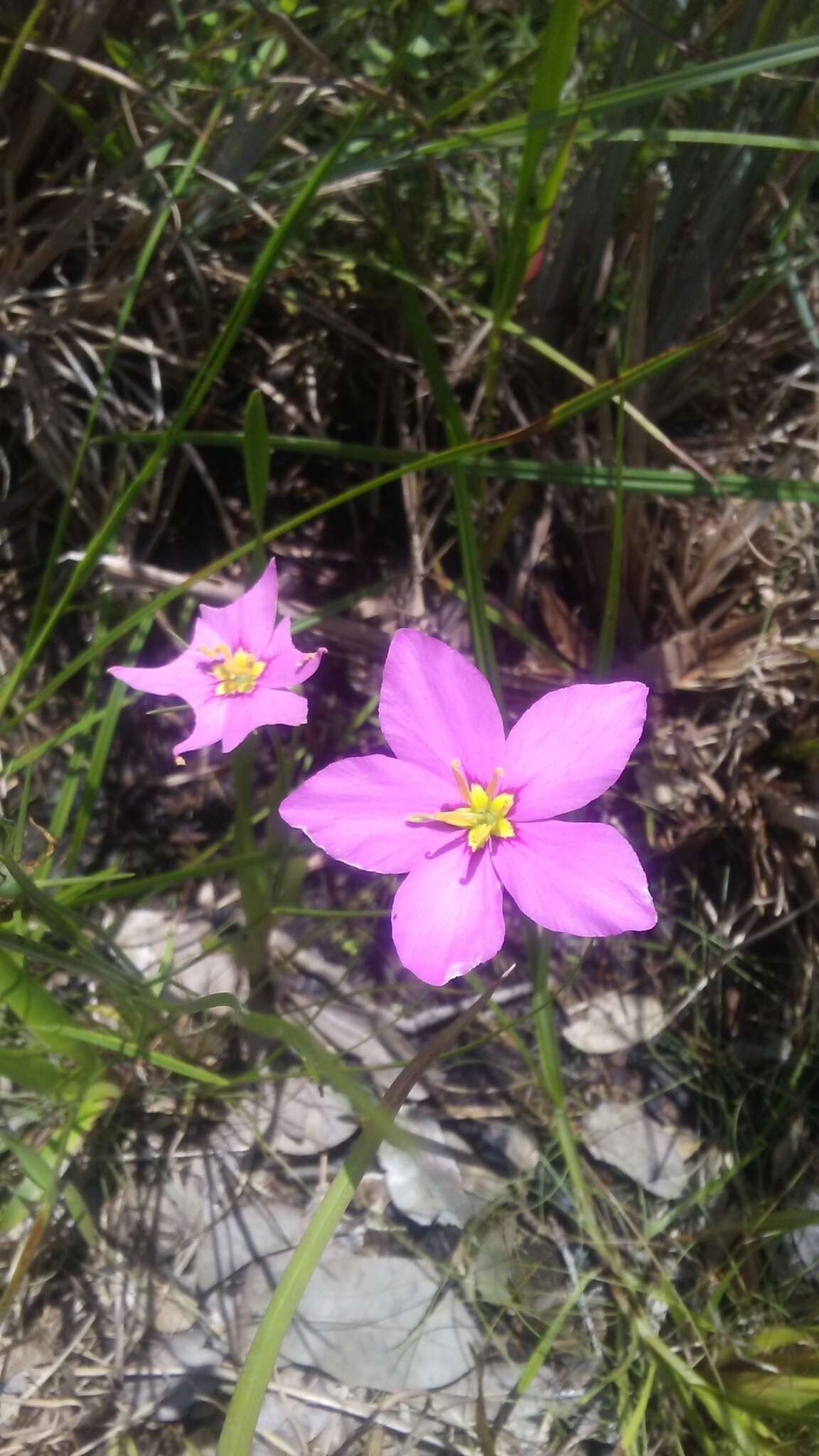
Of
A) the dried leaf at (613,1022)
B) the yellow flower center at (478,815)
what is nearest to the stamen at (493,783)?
the yellow flower center at (478,815)

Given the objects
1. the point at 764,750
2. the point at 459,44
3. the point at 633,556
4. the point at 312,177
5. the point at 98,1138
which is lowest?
the point at 98,1138

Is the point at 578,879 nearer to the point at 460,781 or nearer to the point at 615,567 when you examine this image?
the point at 460,781

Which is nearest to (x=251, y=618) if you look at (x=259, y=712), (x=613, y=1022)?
(x=259, y=712)

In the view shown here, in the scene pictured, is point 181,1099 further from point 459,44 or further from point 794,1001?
point 459,44

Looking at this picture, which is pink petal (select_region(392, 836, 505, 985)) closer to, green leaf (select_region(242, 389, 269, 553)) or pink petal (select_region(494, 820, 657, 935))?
pink petal (select_region(494, 820, 657, 935))

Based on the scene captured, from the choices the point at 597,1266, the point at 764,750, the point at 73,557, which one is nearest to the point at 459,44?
the point at 73,557

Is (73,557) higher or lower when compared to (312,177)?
lower
